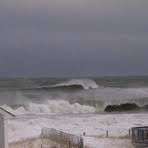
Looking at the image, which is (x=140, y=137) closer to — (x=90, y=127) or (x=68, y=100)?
(x=90, y=127)

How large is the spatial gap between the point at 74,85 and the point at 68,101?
16.4 metres

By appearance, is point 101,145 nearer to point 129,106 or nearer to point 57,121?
point 57,121

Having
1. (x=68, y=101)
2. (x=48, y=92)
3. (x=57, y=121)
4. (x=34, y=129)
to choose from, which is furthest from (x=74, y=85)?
(x=34, y=129)

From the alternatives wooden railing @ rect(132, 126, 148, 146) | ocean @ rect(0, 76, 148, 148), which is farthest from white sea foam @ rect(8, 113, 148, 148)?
wooden railing @ rect(132, 126, 148, 146)

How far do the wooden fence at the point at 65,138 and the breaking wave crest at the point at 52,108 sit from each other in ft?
48.5

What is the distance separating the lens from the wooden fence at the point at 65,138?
17.9 m

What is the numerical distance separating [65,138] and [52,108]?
63.0 feet

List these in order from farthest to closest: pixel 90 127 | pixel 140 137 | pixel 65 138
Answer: pixel 90 127 → pixel 65 138 → pixel 140 137

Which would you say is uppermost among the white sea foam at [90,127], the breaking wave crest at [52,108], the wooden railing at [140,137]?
the breaking wave crest at [52,108]

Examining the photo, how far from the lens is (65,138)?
19109mm

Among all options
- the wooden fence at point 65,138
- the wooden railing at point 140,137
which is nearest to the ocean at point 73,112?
the wooden fence at point 65,138

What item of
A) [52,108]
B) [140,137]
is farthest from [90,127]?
[52,108]

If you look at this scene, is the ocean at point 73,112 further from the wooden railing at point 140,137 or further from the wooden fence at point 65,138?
the wooden railing at point 140,137

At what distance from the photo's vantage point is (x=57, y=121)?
28094mm
